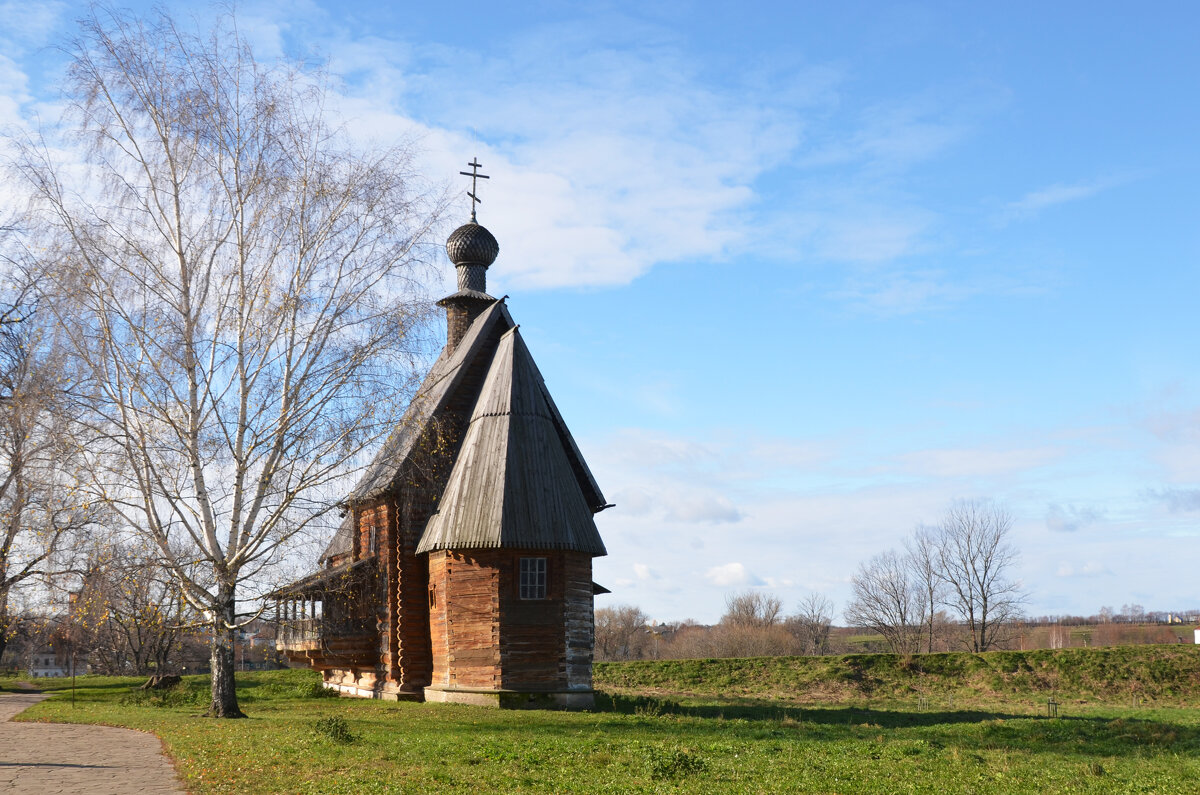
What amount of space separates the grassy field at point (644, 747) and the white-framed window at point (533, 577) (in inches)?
118

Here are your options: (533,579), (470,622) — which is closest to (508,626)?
(470,622)

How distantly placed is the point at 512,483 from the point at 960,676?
24.8m

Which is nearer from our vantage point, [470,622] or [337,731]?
[337,731]

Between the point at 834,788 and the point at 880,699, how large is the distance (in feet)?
85.8

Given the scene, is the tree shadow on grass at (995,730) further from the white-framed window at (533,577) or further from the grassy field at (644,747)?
the white-framed window at (533,577)

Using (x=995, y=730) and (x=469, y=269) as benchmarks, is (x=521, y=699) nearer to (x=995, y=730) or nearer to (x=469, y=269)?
(x=995, y=730)

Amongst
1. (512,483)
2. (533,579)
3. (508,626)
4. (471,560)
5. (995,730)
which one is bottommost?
(995,730)

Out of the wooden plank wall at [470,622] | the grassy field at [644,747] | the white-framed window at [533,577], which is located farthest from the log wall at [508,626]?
the grassy field at [644,747]

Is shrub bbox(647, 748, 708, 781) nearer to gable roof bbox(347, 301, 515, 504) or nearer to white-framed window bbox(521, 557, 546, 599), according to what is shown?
gable roof bbox(347, 301, 515, 504)

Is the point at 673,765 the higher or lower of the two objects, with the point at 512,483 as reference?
lower

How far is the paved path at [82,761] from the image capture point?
36.0 feet

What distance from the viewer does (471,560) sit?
21688 mm

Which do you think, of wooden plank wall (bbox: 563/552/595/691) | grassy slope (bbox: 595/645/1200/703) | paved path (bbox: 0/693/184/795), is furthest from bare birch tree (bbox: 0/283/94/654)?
grassy slope (bbox: 595/645/1200/703)

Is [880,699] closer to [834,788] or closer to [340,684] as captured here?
[340,684]
